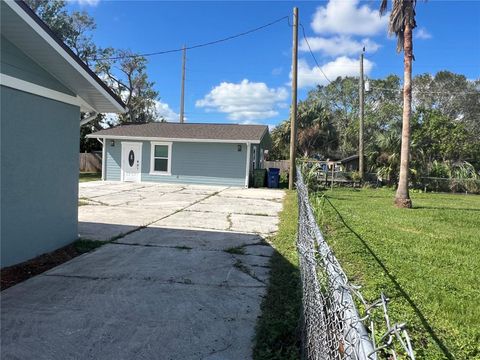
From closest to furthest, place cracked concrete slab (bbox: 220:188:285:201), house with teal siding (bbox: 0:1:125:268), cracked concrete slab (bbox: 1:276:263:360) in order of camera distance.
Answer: cracked concrete slab (bbox: 1:276:263:360)
house with teal siding (bbox: 0:1:125:268)
cracked concrete slab (bbox: 220:188:285:201)

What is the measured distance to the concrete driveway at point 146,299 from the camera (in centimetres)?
319

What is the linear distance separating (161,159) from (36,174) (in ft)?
48.1

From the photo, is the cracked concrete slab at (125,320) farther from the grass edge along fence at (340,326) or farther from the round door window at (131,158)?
the round door window at (131,158)

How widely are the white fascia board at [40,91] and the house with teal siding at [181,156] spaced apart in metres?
12.4

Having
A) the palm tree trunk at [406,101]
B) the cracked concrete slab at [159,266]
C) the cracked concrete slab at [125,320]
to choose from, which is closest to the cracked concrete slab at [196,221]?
the cracked concrete slab at [159,266]

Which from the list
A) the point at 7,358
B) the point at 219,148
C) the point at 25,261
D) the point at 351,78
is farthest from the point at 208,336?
the point at 351,78

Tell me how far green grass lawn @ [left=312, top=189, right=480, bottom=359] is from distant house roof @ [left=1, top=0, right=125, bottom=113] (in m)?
4.83

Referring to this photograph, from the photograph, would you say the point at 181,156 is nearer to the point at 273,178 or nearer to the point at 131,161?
the point at 131,161

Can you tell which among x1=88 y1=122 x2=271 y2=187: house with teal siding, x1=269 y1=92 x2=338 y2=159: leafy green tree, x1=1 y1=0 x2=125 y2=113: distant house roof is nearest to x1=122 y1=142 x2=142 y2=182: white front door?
x1=88 y1=122 x2=271 y2=187: house with teal siding

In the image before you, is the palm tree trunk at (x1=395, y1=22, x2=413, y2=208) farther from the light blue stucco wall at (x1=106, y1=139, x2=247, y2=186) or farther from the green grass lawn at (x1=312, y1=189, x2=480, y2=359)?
the light blue stucco wall at (x1=106, y1=139, x2=247, y2=186)

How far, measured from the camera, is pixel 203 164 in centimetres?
1961

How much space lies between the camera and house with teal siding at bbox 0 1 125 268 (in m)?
4.80

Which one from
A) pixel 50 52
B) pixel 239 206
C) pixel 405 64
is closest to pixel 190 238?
pixel 50 52

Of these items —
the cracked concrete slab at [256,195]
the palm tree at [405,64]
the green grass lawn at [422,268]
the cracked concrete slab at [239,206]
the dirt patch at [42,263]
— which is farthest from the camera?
the cracked concrete slab at [256,195]
